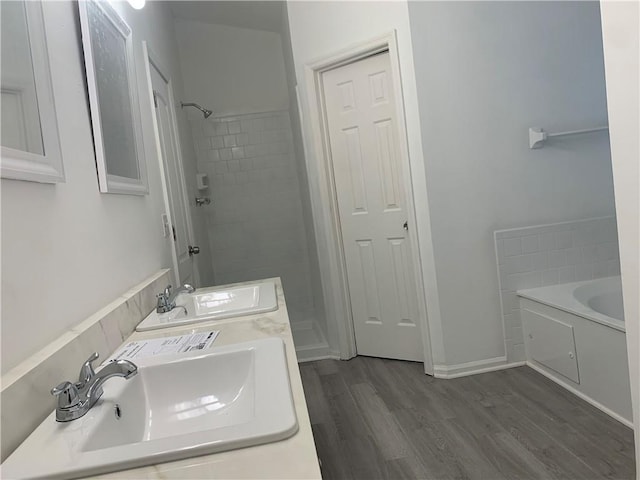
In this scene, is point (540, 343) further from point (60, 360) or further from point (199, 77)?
point (199, 77)

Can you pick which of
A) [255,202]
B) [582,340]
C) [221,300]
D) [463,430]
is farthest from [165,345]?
[255,202]

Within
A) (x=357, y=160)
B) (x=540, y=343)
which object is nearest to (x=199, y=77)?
(x=357, y=160)

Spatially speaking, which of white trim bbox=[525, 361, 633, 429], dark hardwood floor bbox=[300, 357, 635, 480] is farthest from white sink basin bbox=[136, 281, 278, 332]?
white trim bbox=[525, 361, 633, 429]

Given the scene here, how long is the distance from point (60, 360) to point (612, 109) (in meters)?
1.54

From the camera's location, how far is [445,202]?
8.77 feet

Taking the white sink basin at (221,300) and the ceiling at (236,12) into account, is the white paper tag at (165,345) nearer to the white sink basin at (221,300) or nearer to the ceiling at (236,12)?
the white sink basin at (221,300)

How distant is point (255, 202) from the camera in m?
4.21

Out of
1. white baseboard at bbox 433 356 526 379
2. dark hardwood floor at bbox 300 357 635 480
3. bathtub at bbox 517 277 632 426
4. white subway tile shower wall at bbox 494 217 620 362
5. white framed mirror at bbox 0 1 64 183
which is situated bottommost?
dark hardwood floor at bbox 300 357 635 480

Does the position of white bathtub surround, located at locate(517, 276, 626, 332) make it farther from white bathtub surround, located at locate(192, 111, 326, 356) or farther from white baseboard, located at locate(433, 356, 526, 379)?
white bathtub surround, located at locate(192, 111, 326, 356)

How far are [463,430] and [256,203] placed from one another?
8.88ft

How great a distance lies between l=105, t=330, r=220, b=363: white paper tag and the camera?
1157mm

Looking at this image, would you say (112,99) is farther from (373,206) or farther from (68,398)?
(373,206)

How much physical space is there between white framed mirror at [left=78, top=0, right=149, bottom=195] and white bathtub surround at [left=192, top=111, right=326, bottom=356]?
2096 millimetres

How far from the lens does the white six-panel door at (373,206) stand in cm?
290
